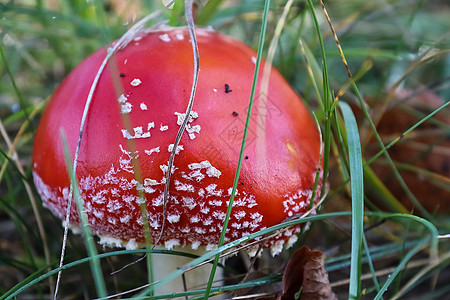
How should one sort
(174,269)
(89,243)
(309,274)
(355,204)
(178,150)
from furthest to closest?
(174,269)
(309,274)
(178,150)
(355,204)
(89,243)

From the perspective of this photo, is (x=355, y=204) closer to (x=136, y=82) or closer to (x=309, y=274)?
(x=309, y=274)

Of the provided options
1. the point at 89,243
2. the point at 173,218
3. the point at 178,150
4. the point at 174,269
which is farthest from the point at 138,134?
the point at 174,269

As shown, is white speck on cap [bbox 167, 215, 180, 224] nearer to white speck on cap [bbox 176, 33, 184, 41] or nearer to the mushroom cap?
the mushroom cap

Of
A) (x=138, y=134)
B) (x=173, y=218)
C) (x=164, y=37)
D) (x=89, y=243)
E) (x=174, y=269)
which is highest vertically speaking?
(x=164, y=37)

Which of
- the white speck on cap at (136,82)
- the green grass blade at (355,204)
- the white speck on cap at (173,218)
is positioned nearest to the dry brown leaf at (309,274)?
the green grass blade at (355,204)

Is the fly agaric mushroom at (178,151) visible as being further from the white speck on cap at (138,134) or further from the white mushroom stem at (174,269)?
the white mushroom stem at (174,269)

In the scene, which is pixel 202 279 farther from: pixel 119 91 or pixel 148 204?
pixel 119 91

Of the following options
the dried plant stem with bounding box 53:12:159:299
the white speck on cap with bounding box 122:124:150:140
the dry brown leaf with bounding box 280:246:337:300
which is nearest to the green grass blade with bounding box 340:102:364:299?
the dry brown leaf with bounding box 280:246:337:300
